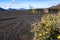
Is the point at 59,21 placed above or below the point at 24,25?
above

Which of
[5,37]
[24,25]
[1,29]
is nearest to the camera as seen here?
[5,37]

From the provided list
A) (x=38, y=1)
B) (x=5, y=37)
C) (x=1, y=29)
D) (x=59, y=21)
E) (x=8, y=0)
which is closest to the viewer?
(x=59, y=21)

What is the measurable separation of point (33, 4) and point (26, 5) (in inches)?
17.5

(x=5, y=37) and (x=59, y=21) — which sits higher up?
(x=59, y=21)

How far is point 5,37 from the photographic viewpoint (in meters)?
3.91

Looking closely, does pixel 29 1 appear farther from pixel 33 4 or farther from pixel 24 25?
pixel 24 25

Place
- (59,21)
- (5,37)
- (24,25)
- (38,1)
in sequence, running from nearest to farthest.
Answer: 1. (59,21)
2. (5,37)
3. (24,25)
4. (38,1)

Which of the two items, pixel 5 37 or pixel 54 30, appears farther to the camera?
pixel 5 37

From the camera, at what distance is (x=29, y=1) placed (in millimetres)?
11094

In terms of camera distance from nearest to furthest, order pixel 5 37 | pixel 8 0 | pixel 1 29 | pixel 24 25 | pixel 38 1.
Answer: pixel 5 37
pixel 1 29
pixel 24 25
pixel 38 1
pixel 8 0

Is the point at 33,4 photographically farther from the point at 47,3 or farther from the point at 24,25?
the point at 24,25

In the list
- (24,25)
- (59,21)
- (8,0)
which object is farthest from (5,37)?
(8,0)

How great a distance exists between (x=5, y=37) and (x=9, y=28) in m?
0.52

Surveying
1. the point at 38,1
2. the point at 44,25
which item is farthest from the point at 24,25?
the point at 38,1
